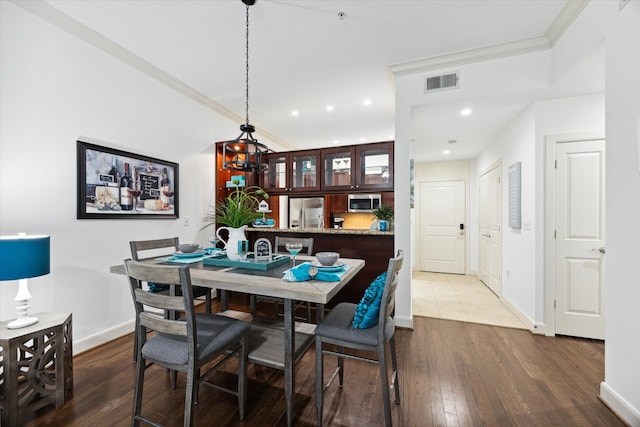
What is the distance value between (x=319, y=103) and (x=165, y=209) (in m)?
2.57

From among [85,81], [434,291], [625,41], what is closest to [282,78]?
[85,81]

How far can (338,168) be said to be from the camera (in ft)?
12.2

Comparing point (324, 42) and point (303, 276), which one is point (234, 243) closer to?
point (303, 276)

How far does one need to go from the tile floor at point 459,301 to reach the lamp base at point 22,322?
11.7 feet

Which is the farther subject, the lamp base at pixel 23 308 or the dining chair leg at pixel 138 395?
the lamp base at pixel 23 308

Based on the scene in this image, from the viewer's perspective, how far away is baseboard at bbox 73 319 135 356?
2367 mm

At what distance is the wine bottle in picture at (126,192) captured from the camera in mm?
2732

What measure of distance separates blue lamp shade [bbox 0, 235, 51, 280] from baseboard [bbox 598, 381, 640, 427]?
3668 mm

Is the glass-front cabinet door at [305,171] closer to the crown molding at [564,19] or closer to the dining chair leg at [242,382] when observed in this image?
the dining chair leg at [242,382]

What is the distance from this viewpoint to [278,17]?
2.28 meters

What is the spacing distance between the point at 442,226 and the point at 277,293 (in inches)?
214

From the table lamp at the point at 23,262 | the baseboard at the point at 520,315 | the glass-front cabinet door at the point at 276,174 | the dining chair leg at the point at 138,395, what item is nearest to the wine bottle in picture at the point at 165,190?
the glass-front cabinet door at the point at 276,174

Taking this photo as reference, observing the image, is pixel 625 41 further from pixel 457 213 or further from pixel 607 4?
pixel 457 213

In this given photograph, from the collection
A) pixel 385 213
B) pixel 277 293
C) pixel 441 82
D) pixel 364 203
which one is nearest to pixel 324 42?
pixel 441 82
